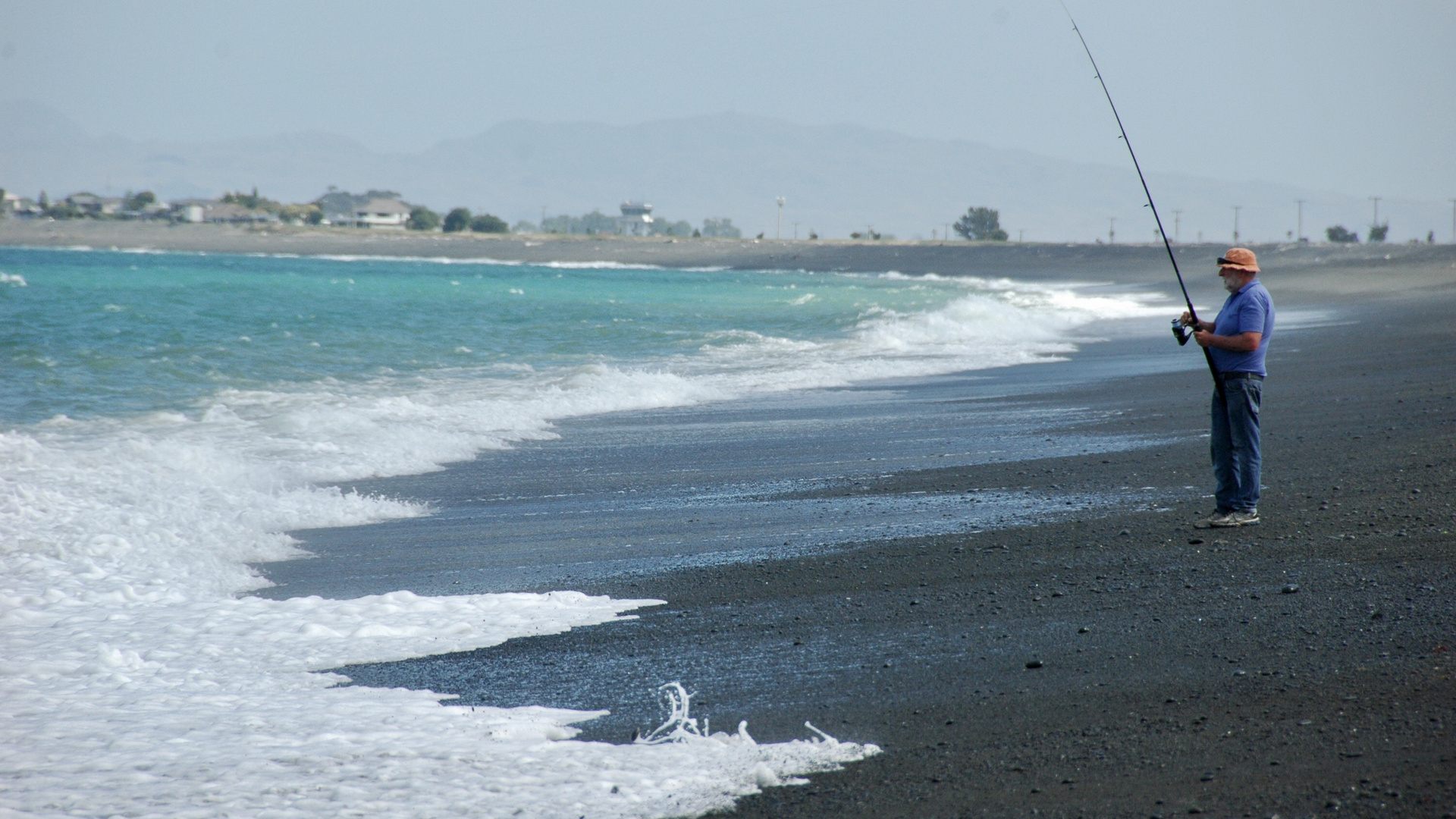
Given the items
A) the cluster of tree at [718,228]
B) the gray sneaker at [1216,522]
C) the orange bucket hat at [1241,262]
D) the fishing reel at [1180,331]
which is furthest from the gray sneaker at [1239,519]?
the cluster of tree at [718,228]

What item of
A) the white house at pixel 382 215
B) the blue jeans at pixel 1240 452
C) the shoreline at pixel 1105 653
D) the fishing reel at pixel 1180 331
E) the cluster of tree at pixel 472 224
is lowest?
the shoreline at pixel 1105 653

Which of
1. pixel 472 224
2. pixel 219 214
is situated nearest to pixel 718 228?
pixel 472 224

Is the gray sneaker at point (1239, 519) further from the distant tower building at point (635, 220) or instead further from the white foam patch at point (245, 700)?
the distant tower building at point (635, 220)

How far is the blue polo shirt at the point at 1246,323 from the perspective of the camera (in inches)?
230

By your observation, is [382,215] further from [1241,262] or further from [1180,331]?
[1241,262]

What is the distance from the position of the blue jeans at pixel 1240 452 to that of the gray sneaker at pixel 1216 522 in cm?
3

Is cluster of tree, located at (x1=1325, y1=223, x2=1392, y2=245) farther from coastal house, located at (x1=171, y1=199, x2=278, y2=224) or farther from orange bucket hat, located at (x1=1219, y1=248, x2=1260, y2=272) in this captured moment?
coastal house, located at (x1=171, y1=199, x2=278, y2=224)

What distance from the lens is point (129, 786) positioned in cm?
331

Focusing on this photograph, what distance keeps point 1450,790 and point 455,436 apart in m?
8.63

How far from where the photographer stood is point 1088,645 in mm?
4309

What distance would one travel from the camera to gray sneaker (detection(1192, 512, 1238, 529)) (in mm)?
5863

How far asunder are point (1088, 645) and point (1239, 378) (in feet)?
7.60

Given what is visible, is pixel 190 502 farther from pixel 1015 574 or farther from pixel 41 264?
pixel 41 264

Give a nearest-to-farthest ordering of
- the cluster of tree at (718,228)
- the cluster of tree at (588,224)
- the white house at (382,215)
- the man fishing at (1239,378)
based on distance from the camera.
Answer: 1. the man fishing at (1239,378)
2. the white house at (382,215)
3. the cluster of tree at (718,228)
4. the cluster of tree at (588,224)
